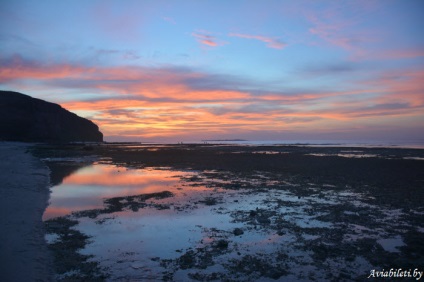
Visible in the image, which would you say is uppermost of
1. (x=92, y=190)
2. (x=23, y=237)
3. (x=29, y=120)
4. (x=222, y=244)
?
(x=29, y=120)

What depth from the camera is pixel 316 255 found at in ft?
28.2

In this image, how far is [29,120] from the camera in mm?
124688

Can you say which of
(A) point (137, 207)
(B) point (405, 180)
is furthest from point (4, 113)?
(B) point (405, 180)

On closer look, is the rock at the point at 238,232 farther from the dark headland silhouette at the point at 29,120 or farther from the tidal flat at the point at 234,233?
the dark headland silhouette at the point at 29,120

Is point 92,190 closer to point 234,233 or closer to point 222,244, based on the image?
point 234,233

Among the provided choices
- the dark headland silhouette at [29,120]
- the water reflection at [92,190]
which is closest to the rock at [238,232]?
the water reflection at [92,190]

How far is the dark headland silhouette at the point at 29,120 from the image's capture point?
11762 centimetres

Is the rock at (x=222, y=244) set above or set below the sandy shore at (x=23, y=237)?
below

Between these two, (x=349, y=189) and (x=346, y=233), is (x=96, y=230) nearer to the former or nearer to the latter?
(x=346, y=233)

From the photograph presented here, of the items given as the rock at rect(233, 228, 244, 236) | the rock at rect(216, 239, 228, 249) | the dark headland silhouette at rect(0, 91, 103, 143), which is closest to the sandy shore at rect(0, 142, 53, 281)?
the rock at rect(216, 239, 228, 249)

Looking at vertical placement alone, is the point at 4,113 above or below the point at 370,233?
above

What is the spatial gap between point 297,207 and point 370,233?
14.3 feet

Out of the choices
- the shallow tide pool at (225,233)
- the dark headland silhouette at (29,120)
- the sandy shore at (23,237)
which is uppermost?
the dark headland silhouette at (29,120)

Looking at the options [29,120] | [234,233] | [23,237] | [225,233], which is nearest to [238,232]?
[234,233]
